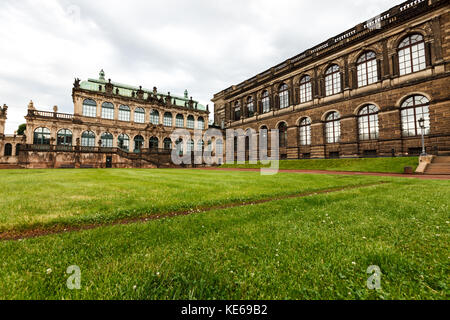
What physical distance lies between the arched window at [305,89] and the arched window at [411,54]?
34.0 feet

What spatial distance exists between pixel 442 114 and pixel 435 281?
25392 mm

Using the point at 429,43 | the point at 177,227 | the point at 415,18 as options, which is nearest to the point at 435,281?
the point at 177,227

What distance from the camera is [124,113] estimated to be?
4050cm

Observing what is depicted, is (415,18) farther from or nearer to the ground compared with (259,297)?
farther from the ground

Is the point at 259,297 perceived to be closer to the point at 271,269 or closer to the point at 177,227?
the point at 271,269

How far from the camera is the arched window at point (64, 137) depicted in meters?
33.6

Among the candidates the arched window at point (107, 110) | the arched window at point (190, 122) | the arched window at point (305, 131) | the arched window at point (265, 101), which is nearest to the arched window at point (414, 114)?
the arched window at point (305, 131)

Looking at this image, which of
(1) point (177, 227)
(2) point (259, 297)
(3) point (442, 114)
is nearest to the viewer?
(2) point (259, 297)

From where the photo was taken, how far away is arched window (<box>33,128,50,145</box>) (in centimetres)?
3225

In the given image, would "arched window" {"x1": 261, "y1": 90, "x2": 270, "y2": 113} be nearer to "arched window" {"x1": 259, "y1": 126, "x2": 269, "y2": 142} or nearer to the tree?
"arched window" {"x1": 259, "y1": 126, "x2": 269, "y2": 142}

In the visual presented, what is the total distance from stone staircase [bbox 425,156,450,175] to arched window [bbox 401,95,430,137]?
466cm
